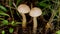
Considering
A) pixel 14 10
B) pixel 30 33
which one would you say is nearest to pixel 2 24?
pixel 14 10

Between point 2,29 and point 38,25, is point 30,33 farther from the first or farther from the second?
point 2,29

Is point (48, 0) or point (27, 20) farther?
point (27, 20)

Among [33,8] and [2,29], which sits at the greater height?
[33,8]

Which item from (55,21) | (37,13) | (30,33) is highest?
(37,13)

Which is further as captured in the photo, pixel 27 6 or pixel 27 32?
pixel 27 32

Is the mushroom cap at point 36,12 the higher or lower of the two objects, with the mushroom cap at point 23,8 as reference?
lower

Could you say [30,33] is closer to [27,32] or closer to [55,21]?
[27,32]

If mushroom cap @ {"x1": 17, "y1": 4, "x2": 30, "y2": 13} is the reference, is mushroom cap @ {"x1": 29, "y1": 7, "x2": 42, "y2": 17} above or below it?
below

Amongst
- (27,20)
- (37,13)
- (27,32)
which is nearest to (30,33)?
(27,32)

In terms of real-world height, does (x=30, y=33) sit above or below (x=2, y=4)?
below
